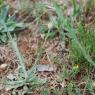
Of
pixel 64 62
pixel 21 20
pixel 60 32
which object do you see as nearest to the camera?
pixel 64 62

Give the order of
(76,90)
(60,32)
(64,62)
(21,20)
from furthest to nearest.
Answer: (21,20)
(60,32)
(64,62)
(76,90)

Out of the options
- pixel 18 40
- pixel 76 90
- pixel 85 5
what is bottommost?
pixel 76 90

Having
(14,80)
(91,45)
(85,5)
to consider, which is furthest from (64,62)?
(85,5)

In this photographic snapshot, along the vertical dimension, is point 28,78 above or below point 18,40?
below

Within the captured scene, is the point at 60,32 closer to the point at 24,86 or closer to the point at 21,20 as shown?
the point at 21,20

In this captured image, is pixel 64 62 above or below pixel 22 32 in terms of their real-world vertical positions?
below

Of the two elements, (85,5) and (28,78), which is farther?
(85,5)

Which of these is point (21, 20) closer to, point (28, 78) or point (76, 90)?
point (28, 78)

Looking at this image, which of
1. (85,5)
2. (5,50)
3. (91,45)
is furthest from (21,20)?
(91,45)

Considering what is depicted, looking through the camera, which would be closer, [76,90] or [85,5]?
[76,90]
